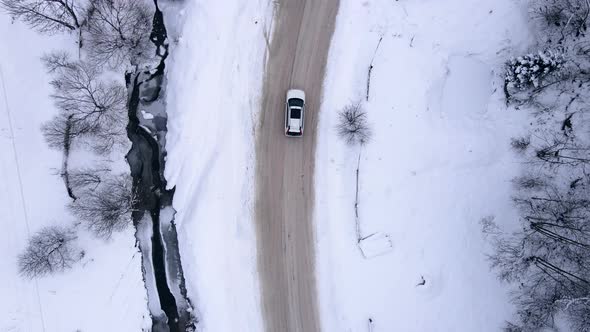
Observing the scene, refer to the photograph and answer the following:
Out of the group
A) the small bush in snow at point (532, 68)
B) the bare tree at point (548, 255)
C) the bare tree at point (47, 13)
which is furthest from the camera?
the bare tree at point (47, 13)

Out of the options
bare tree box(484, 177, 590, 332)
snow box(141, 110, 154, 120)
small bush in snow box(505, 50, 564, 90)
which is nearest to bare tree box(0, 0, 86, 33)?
snow box(141, 110, 154, 120)

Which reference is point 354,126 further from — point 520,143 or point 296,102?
point 520,143

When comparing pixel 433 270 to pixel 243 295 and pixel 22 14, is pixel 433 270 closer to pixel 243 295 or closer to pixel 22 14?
pixel 243 295

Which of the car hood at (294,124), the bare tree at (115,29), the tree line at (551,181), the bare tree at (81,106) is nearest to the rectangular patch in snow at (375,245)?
the tree line at (551,181)

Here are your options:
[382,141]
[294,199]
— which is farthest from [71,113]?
[382,141]

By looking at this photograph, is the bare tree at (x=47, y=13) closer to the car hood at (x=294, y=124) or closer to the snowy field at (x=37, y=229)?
the snowy field at (x=37, y=229)

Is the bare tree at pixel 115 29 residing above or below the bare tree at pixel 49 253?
above

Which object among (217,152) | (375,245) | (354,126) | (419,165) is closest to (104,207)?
Result: (217,152)
